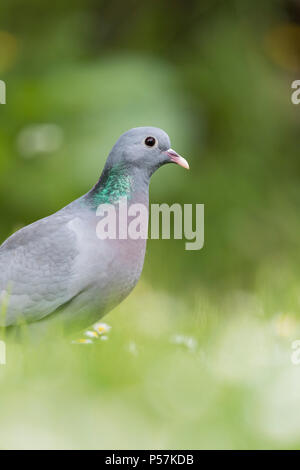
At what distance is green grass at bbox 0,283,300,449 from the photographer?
1.85 meters

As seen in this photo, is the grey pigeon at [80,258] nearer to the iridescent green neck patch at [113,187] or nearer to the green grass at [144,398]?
the iridescent green neck patch at [113,187]

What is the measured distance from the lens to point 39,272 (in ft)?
8.95

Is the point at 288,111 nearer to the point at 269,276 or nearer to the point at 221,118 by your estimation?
the point at 221,118

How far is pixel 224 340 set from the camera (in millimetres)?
2633

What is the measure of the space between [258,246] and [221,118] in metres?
1.10

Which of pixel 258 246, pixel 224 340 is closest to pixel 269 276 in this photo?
pixel 224 340

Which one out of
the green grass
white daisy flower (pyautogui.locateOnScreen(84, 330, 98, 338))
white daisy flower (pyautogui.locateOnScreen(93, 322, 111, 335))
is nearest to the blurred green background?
white daisy flower (pyautogui.locateOnScreen(93, 322, 111, 335))

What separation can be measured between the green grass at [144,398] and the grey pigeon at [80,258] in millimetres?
255

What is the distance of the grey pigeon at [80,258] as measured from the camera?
266 cm

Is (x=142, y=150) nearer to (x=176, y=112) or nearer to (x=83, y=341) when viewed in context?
(x=83, y=341)

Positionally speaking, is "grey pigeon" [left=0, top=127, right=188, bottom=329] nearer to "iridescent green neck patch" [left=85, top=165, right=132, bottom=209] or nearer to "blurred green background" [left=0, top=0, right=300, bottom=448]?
"iridescent green neck patch" [left=85, top=165, right=132, bottom=209]

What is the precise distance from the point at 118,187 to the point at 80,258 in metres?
0.31

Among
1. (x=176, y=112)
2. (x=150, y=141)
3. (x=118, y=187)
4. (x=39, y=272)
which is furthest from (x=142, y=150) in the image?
(x=176, y=112)

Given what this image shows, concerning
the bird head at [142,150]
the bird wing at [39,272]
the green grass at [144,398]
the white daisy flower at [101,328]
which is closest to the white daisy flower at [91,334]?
the white daisy flower at [101,328]
